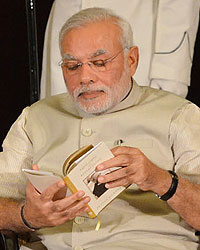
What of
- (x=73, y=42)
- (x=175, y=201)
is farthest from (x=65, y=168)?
(x=73, y=42)


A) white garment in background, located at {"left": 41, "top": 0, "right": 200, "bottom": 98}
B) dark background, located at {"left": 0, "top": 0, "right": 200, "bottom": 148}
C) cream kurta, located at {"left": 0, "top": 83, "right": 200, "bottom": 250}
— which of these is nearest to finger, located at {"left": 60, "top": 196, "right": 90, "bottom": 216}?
cream kurta, located at {"left": 0, "top": 83, "right": 200, "bottom": 250}

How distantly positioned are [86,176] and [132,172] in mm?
165

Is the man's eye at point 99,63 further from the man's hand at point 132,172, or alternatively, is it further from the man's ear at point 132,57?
the man's hand at point 132,172

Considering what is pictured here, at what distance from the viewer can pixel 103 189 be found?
1811mm

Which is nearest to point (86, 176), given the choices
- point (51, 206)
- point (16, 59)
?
point (51, 206)

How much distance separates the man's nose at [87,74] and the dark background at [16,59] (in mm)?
1358

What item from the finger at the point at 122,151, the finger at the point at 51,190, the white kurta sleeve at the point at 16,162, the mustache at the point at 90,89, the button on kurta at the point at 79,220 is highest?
the mustache at the point at 90,89

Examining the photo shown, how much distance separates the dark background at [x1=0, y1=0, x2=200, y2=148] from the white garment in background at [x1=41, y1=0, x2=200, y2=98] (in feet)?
2.13

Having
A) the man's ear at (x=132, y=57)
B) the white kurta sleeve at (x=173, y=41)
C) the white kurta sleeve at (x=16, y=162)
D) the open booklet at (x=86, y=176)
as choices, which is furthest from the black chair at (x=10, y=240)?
the white kurta sleeve at (x=173, y=41)

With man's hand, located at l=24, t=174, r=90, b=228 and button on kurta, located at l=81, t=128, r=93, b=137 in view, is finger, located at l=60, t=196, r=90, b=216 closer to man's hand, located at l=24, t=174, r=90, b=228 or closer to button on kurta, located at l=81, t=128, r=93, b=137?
man's hand, located at l=24, t=174, r=90, b=228

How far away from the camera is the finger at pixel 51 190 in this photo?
1767mm

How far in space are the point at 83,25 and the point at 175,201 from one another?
715 millimetres

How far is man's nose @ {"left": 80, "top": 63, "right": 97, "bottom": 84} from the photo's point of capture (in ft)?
6.88

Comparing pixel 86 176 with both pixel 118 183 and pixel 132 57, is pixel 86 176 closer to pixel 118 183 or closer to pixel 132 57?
pixel 118 183
